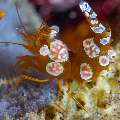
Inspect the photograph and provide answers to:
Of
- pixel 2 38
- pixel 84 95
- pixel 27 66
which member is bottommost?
pixel 84 95

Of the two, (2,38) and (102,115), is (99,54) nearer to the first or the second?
(102,115)

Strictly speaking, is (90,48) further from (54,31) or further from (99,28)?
(54,31)

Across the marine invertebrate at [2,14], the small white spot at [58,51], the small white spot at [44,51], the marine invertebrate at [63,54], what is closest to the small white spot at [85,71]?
the marine invertebrate at [63,54]

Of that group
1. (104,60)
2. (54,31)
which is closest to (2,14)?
(54,31)

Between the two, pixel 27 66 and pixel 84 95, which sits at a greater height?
pixel 27 66

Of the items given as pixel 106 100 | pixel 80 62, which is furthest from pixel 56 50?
pixel 106 100

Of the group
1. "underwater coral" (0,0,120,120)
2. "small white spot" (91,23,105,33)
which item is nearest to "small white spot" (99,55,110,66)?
"underwater coral" (0,0,120,120)

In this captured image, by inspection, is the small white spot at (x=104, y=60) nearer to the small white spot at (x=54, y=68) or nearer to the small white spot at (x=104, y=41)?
the small white spot at (x=104, y=41)
